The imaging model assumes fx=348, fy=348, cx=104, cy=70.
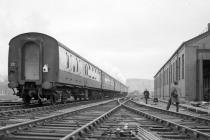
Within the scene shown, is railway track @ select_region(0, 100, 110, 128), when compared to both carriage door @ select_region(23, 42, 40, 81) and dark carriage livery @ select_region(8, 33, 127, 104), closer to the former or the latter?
dark carriage livery @ select_region(8, 33, 127, 104)

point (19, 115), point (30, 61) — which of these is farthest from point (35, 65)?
point (19, 115)

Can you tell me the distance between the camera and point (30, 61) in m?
18.4

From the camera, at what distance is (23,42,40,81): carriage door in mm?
18297

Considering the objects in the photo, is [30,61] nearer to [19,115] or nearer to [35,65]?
[35,65]

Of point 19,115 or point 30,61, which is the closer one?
point 19,115

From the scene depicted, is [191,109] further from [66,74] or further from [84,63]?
[84,63]

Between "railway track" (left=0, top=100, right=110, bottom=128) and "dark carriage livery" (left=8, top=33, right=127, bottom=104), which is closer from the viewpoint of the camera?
"railway track" (left=0, top=100, right=110, bottom=128)

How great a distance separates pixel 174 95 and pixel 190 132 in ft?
31.6

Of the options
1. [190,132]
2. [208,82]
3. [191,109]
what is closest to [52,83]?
[191,109]

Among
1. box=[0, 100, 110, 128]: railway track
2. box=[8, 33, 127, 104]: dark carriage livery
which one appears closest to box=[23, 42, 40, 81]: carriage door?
box=[8, 33, 127, 104]: dark carriage livery

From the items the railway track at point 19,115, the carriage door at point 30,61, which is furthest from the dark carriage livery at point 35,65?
the railway track at point 19,115

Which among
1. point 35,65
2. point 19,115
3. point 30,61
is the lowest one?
point 19,115

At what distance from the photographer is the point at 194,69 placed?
107ft

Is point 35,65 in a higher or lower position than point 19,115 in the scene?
higher
